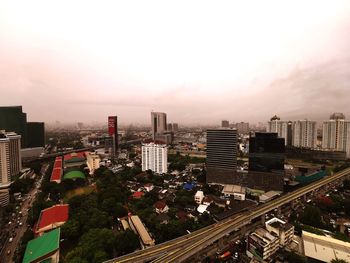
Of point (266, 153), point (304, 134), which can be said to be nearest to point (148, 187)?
point (266, 153)

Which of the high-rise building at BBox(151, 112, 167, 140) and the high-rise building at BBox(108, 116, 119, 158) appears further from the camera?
the high-rise building at BBox(151, 112, 167, 140)

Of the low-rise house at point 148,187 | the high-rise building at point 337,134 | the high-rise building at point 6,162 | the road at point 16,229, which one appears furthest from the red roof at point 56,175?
the high-rise building at point 337,134

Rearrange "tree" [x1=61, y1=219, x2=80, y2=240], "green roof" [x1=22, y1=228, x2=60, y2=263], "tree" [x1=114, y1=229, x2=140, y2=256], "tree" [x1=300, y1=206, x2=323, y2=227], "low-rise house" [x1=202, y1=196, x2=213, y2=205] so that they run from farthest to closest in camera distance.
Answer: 1. "low-rise house" [x1=202, y1=196, x2=213, y2=205]
2. "tree" [x1=300, y1=206, x2=323, y2=227]
3. "tree" [x1=61, y1=219, x2=80, y2=240]
4. "tree" [x1=114, y1=229, x2=140, y2=256]
5. "green roof" [x1=22, y1=228, x2=60, y2=263]

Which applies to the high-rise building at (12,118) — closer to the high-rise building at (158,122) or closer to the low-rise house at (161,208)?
the high-rise building at (158,122)

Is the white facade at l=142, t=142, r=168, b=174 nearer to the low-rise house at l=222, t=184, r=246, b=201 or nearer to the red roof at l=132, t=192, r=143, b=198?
the red roof at l=132, t=192, r=143, b=198

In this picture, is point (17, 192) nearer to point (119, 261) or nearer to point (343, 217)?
point (119, 261)

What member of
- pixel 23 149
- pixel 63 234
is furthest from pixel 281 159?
pixel 23 149

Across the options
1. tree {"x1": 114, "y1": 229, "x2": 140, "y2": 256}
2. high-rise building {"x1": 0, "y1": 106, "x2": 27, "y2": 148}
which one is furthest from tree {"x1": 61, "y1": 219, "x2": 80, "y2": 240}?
high-rise building {"x1": 0, "y1": 106, "x2": 27, "y2": 148}
